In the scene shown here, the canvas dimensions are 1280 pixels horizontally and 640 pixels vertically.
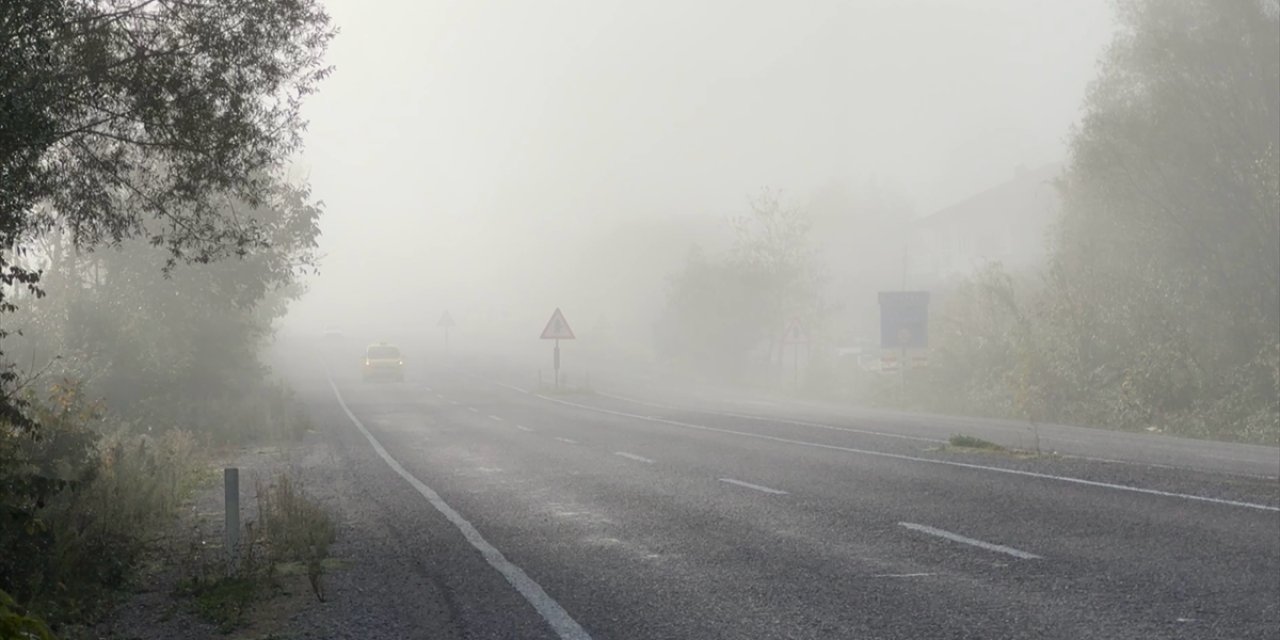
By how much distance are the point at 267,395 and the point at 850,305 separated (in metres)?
73.2

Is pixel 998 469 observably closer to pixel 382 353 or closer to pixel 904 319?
pixel 904 319

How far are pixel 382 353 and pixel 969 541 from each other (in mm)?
50264

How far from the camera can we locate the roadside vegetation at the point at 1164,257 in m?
29.6

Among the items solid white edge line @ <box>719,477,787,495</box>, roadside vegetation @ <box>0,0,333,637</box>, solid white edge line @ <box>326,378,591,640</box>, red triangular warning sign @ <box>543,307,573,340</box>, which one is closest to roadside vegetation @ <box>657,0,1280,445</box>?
red triangular warning sign @ <box>543,307,573,340</box>

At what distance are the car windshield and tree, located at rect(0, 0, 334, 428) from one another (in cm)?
4656

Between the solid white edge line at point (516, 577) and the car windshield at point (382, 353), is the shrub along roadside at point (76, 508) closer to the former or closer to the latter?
the solid white edge line at point (516, 577)

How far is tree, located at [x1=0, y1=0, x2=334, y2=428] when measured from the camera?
9.02 meters

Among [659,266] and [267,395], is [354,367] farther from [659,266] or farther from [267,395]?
[659,266]

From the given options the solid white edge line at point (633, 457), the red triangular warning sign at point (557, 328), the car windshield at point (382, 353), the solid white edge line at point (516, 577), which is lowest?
the solid white edge line at point (516, 577)

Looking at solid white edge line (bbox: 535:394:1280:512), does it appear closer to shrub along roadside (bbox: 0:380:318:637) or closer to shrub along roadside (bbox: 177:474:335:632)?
shrub along roadside (bbox: 177:474:335:632)

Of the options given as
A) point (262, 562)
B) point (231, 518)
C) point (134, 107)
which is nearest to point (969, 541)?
point (262, 562)

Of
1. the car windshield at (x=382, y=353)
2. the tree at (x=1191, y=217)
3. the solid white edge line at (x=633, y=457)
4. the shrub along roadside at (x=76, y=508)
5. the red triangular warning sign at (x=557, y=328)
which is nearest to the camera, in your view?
the shrub along roadside at (x=76, y=508)

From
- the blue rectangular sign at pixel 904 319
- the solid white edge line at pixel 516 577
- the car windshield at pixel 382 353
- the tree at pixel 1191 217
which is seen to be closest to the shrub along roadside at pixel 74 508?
the solid white edge line at pixel 516 577

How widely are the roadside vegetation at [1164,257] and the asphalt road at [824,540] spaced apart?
9.15 meters
